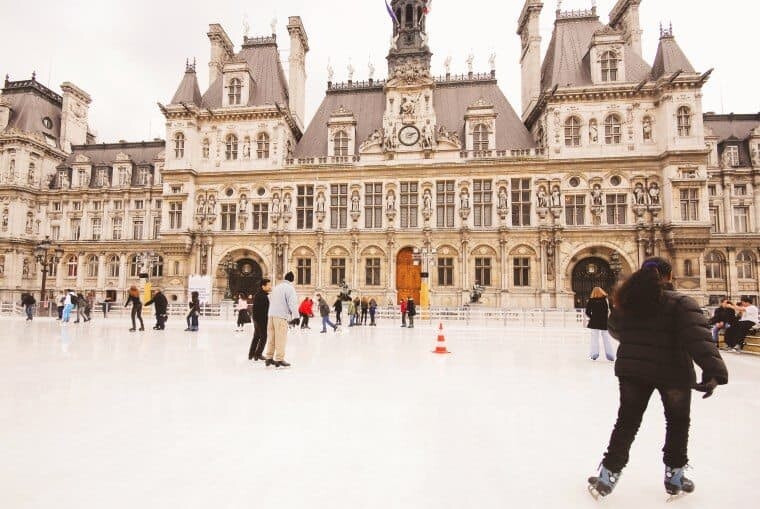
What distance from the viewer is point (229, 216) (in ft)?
113

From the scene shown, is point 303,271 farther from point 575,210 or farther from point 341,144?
point 575,210

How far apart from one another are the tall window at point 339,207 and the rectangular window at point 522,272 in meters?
12.8

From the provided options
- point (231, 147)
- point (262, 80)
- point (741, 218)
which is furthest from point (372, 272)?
point (741, 218)

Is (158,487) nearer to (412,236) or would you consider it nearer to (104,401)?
(104,401)

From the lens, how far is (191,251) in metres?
33.7

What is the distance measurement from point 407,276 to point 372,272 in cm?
256

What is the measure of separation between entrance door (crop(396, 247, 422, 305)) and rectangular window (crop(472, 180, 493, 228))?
537cm

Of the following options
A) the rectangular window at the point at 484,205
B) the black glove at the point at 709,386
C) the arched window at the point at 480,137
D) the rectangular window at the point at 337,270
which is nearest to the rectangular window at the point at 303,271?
the rectangular window at the point at 337,270

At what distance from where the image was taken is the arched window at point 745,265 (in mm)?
34875

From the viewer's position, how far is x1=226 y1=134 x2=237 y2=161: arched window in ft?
115

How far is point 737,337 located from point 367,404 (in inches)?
529

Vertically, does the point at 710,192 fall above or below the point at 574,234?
above

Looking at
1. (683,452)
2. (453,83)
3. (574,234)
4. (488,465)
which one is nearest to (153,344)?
(488,465)

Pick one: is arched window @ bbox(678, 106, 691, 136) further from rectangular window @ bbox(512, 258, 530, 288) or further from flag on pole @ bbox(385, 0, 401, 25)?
flag on pole @ bbox(385, 0, 401, 25)
